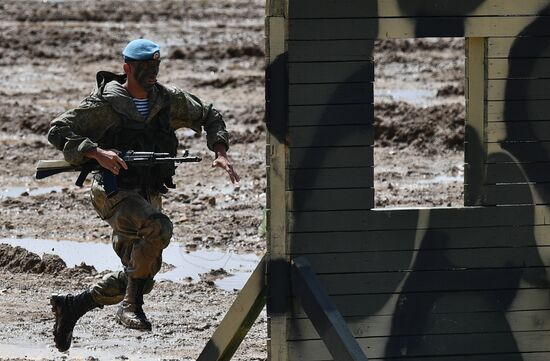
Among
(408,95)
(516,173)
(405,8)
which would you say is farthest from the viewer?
(408,95)

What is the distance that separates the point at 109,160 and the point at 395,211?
4.44 feet

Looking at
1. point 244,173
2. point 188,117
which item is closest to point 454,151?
point 244,173

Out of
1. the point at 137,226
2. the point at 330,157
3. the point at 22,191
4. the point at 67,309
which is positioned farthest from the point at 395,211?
the point at 22,191

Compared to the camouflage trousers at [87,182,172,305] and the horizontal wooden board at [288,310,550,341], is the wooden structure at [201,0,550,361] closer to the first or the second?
the horizontal wooden board at [288,310,550,341]

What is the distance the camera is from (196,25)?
94.9 feet

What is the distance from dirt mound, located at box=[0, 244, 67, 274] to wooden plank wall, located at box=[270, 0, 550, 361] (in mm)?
4260

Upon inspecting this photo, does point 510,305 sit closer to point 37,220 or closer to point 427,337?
point 427,337

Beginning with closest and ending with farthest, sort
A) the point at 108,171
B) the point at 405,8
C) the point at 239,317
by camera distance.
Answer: the point at 405,8 → the point at 239,317 → the point at 108,171

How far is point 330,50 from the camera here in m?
7.22

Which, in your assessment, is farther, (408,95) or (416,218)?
(408,95)

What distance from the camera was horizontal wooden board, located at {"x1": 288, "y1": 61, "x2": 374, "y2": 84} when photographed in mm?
7184

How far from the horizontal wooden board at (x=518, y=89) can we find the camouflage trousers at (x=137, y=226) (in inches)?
68.2

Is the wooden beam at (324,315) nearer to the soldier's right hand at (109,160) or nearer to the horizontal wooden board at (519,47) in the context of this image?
the soldier's right hand at (109,160)

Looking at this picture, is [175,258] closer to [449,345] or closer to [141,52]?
[141,52]
